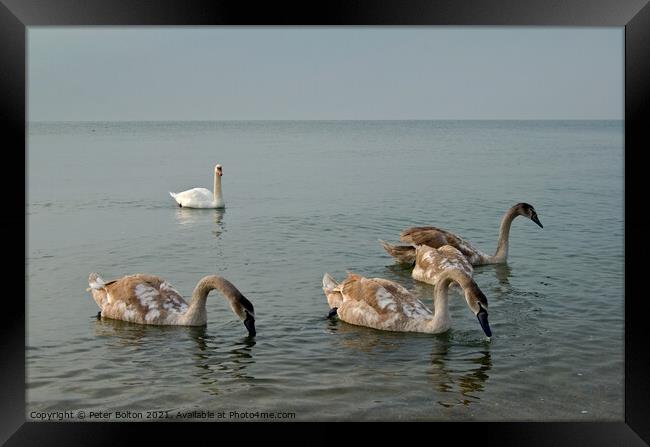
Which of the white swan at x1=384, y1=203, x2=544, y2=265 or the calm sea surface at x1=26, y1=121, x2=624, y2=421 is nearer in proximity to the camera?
the calm sea surface at x1=26, y1=121, x2=624, y2=421

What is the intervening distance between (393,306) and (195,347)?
213 cm

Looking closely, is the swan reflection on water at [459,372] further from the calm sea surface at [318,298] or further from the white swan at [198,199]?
the white swan at [198,199]

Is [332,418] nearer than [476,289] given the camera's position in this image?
Yes

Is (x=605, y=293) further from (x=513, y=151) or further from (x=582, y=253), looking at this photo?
(x=513, y=151)

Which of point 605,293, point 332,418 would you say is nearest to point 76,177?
point 605,293

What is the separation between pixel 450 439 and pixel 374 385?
1.52m

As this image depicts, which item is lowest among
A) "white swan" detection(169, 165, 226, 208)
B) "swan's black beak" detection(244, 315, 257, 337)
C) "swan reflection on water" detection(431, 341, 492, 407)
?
"swan reflection on water" detection(431, 341, 492, 407)

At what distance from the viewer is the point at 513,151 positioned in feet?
113

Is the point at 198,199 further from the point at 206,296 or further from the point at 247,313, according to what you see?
the point at 247,313

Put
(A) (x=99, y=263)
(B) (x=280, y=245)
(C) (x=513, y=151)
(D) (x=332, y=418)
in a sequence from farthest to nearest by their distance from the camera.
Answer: (C) (x=513, y=151)
(B) (x=280, y=245)
(A) (x=99, y=263)
(D) (x=332, y=418)

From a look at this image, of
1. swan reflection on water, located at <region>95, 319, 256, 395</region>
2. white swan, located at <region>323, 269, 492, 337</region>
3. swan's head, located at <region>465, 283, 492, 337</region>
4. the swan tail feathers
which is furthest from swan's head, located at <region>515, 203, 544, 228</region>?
swan reflection on water, located at <region>95, 319, 256, 395</region>

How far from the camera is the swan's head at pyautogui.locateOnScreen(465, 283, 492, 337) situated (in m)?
8.67

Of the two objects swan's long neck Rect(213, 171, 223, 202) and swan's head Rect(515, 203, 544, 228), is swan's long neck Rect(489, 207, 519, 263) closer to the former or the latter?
swan's head Rect(515, 203, 544, 228)

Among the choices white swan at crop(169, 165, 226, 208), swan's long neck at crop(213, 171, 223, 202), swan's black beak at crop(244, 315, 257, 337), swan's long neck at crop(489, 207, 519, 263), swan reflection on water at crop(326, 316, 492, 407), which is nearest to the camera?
swan reflection on water at crop(326, 316, 492, 407)
